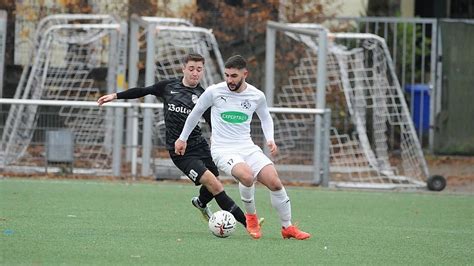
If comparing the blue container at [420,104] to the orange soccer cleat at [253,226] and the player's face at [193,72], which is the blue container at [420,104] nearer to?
the player's face at [193,72]

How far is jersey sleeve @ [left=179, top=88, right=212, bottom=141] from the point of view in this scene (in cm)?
1140

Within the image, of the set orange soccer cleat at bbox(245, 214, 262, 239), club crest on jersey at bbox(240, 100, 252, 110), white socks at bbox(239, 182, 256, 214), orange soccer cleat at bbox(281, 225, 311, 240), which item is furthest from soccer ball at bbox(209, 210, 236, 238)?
club crest on jersey at bbox(240, 100, 252, 110)

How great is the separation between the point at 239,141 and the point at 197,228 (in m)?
1.10

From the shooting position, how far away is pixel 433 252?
34.2ft

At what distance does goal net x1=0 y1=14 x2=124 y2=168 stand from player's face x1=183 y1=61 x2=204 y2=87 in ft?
23.2

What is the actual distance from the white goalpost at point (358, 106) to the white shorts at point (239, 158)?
25.0 feet

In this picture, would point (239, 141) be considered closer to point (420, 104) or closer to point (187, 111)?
point (187, 111)

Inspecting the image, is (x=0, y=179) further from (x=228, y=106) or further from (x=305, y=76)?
(x=228, y=106)

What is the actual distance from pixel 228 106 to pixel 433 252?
2.38m

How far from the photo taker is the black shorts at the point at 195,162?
11758 millimetres

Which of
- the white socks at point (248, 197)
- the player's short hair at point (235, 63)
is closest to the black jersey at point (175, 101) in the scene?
Answer: the white socks at point (248, 197)

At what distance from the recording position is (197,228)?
474 inches

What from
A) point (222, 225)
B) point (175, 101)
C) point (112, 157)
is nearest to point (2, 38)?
point (112, 157)

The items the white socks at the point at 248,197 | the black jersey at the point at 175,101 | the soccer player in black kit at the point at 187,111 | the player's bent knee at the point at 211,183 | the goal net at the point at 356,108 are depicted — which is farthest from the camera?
A: the goal net at the point at 356,108
